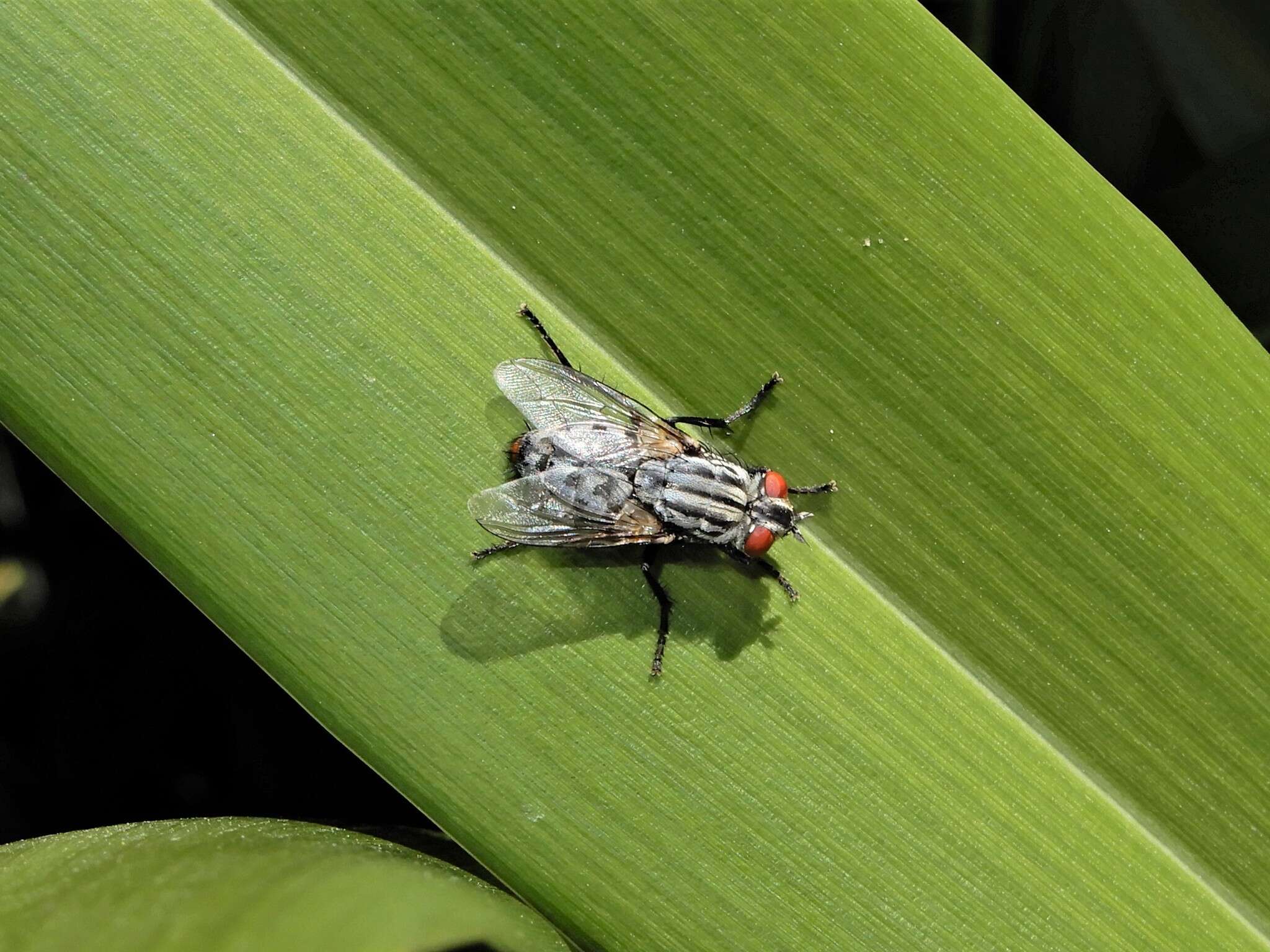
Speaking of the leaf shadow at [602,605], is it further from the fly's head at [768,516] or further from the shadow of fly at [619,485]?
the fly's head at [768,516]

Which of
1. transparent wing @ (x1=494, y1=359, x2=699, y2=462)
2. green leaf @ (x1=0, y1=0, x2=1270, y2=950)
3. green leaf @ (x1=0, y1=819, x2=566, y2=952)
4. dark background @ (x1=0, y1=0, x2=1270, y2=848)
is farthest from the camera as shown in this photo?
dark background @ (x1=0, y1=0, x2=1270, y2=848)

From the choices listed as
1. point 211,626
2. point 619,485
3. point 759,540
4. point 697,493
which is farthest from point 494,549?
point 211,626

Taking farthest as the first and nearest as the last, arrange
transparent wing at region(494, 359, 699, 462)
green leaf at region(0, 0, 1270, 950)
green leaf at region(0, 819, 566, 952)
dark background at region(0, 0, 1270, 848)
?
dark background at region(0, 0, 1270, 848), transparent wing at region(494, 359, 699, 462), green leaf at region(0, 0, 1270, 950), green leaf at region(0, 819, 566, 952)

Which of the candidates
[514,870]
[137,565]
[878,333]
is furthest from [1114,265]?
[137,565]

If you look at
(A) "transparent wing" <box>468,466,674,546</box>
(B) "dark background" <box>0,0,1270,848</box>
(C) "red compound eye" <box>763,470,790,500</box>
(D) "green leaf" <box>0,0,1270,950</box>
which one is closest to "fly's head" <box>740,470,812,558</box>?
(C) "red compound eye" <box>763,470,790,500</box>

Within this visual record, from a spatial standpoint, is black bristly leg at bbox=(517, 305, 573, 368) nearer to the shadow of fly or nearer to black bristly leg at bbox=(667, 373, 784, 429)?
the shadow of fly

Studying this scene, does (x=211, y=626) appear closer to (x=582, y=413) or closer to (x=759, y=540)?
(x=582, y=413)
